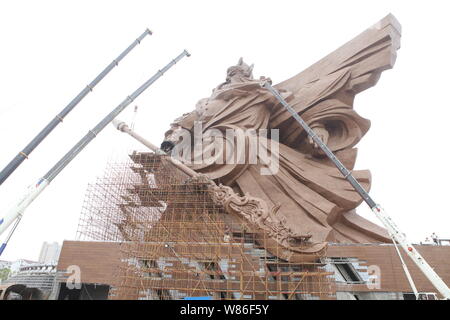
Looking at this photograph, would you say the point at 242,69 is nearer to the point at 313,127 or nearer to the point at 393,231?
the point at 313,127

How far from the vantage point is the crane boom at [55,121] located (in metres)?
7.63

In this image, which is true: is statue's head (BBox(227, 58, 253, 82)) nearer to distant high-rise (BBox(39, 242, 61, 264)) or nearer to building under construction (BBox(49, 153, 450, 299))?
building under construction (BBox(49, 153, 450, 299))

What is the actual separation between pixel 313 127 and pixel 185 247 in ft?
18.4

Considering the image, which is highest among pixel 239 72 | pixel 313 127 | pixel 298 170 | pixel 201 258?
pixel 239 72

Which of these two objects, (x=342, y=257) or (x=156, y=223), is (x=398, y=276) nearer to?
(x=342, y=257)

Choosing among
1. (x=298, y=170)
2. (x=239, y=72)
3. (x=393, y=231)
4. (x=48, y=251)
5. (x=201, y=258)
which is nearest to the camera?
(x=393, y=231)

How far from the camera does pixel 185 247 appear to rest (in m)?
8.22

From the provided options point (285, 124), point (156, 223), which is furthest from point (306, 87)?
point (156, 223)

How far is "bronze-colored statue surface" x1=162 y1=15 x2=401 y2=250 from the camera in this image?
9039 millimetres

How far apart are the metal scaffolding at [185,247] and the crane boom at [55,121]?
224 centimetres

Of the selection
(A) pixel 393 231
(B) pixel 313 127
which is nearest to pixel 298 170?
(B) pixel 313 127

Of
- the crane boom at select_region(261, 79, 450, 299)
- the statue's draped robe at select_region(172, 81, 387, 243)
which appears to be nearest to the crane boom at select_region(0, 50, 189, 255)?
the statue's draped robe at select_region(172, 81, 387, 243)

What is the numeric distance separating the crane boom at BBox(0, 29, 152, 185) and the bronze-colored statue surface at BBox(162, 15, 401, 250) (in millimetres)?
3026

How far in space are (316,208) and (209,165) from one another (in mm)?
3410
